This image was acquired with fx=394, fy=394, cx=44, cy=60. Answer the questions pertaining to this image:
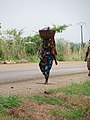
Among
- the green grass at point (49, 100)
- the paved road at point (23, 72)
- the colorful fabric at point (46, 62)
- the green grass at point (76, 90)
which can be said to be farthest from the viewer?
the paved road at point (23, 72)

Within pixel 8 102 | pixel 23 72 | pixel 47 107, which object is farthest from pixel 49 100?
pixel 23 72

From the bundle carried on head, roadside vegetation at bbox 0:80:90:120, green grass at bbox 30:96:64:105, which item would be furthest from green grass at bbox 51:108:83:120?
the bundle carried on head

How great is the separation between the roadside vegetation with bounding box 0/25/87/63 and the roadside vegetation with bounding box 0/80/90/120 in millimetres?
14954

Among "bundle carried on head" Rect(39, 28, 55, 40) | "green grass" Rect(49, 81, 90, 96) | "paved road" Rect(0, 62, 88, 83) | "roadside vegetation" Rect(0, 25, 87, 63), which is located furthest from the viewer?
"roadside vegetation" Rect(0, 25, 87, 63)

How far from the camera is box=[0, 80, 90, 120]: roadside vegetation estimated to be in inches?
287

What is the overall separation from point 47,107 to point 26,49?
70.8ft

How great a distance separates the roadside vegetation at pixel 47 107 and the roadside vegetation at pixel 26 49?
15.0 metres

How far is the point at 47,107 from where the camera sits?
8180mm

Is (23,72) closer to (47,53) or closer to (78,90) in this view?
(47,53)

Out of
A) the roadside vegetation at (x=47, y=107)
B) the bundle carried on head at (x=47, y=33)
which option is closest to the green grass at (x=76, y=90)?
the roadside vegetation at (x=47, y=107)

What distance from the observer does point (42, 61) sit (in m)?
12.5

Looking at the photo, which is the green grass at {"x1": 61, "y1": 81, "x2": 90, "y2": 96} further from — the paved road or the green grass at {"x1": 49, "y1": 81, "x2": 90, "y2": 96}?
the paved road

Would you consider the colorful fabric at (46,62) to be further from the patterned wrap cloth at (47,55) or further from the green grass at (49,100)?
the green grass at (49,100)

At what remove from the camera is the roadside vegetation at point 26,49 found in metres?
26.4
